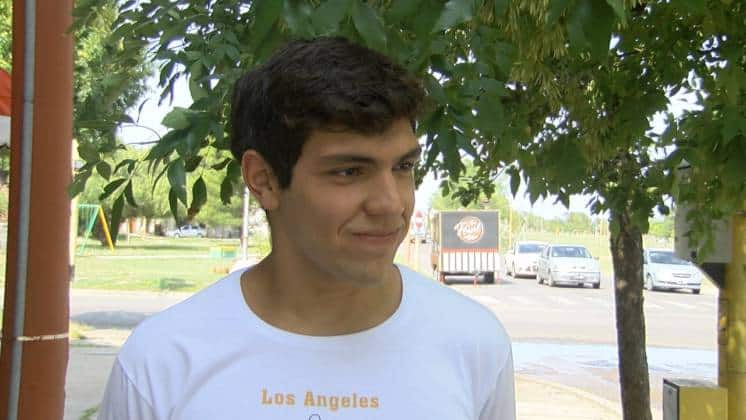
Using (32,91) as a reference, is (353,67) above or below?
below

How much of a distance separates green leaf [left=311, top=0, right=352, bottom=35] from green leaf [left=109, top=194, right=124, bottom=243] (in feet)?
2.69

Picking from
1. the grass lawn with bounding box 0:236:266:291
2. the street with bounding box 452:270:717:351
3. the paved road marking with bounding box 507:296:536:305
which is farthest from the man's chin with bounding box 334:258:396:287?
the paved road marking with bounding box 507:296:536:305

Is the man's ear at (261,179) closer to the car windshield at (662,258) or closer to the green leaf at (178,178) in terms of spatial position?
the green leaf at (178,178)

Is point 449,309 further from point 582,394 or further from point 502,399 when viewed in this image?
point 582,394

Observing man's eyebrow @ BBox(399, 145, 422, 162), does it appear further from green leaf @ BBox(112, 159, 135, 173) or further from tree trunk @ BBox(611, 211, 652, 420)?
tree trunk @ BBox(611, 211, 652, 420)

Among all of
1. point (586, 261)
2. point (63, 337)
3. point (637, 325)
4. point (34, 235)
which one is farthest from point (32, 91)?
point (586, 261)

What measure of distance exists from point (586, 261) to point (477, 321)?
88.1ft

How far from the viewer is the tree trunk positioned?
568 cm

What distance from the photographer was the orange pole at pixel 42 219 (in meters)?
3.14

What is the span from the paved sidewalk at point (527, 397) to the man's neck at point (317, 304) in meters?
6.45

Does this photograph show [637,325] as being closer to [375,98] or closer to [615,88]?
[615,88]

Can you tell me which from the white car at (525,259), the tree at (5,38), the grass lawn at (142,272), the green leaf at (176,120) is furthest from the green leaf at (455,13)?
the white car at (525,259)

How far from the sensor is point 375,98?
1348 mm

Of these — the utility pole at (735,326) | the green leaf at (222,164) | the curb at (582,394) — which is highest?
the green leaf at (222,164)
